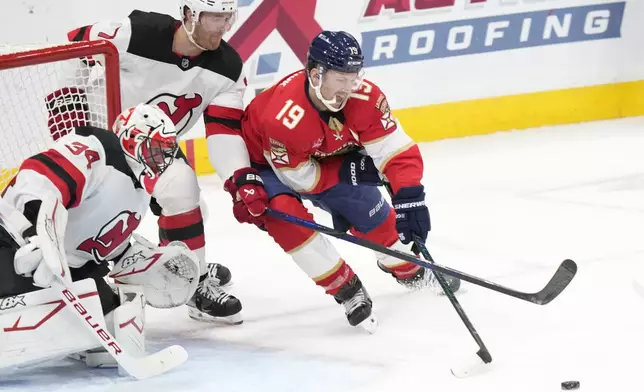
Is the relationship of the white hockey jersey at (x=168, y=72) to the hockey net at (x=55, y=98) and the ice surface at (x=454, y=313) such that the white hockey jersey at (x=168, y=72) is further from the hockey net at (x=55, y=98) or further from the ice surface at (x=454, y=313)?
the ice surface at (x=454, y=313)

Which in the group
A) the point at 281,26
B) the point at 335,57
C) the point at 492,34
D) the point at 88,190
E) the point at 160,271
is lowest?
the point at 492,34

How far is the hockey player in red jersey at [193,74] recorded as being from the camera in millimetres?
3041

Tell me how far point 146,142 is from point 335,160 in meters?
0.72

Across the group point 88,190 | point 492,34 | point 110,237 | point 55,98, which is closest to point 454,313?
point 110,237

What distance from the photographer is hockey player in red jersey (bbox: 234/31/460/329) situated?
109 inches

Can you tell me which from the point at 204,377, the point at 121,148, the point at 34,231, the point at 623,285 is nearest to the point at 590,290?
the point at 623,285

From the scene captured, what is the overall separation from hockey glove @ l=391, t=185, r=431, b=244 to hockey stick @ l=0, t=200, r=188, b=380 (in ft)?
2.13

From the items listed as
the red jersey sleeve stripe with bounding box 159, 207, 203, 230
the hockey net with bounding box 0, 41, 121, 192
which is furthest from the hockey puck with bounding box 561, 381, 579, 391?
the hockey net with bounding box 0, 41, 121, 192

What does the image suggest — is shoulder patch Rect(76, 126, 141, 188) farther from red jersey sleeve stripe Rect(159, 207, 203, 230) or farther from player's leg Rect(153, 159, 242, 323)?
red jersey sleeve stripe Rect(159, 207, 203, 230)

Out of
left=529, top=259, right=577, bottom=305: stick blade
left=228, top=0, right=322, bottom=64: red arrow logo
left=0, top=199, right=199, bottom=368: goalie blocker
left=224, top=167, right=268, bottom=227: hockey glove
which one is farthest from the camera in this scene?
left=228, top=0, right=322, bottom=64: red arrow logo

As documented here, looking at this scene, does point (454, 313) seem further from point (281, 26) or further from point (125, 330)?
point (281, 26)

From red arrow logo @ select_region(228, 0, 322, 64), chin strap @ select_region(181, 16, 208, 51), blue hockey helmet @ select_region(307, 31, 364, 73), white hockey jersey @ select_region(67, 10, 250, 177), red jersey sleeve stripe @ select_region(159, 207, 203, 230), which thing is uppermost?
blue hockey helmet @ select_region(307, 31, 364, 73)

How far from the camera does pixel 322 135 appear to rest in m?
2.93

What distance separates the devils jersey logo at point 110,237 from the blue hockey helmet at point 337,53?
0.63 meters
